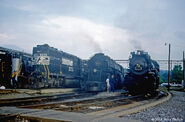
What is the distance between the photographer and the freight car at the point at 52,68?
17.0m

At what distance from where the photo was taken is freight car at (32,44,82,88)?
17.0 meters

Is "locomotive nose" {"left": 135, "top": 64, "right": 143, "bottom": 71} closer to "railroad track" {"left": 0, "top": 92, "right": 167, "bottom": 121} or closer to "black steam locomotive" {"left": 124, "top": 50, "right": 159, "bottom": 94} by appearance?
"black steam locomotive" {"left": 124, "top": 50, "right": 159, "bottom": 94}

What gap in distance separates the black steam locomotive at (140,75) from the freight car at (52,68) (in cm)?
658

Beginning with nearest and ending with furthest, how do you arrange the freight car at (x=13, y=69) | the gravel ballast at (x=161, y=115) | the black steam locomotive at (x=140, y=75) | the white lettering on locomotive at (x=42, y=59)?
the gravel ballast at (x=161, y=115) → the black steam locomotive at (x=140, y=75) → the freight car at (x=13, y=69) → the white lettering on locomotive at (x=42, y=59)

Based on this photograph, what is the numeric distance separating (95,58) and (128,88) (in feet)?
15.7

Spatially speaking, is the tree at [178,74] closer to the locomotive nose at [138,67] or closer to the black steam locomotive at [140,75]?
the black steam locomotive at [140,75]

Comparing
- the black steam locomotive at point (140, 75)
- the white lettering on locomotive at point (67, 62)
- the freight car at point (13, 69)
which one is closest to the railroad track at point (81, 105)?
the black steam locomotive at point (140, 75)

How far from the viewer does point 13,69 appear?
17000 millimetres

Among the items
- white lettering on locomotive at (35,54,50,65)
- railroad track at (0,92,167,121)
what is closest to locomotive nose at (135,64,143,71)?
railroad track at (0,92,167,121)

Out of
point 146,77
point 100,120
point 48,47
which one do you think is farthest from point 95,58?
point 100,120

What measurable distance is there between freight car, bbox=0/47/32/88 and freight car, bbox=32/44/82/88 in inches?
37.2

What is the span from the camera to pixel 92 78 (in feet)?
60.4

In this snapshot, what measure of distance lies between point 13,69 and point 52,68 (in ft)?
11.1

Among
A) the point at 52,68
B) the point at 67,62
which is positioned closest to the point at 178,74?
the point at 67,62
